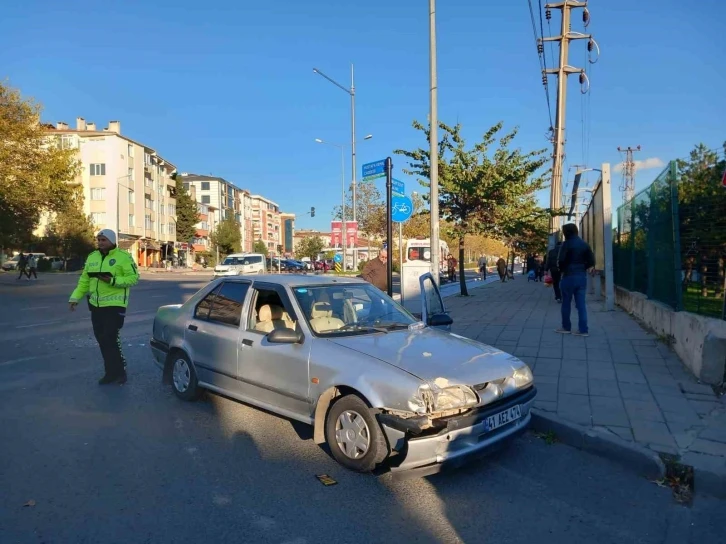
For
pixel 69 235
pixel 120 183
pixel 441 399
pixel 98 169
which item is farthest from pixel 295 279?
pixel 98 169

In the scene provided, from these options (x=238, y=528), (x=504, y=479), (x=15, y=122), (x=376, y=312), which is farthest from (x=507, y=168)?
(x=15, y=122)

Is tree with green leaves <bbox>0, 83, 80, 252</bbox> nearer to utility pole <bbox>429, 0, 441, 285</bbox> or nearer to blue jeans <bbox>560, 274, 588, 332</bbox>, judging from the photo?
utility pole <bbox>429, 0, 441, 285</bbox>

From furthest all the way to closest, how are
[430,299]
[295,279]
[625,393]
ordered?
[430,299]
[625,393]
[295,279]

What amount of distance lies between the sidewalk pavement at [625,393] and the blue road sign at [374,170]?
326cm

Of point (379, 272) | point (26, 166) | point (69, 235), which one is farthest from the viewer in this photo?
point (69, 235)

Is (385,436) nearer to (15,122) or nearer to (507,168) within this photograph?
(507,168)

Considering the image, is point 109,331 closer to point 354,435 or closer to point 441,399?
point 354,435

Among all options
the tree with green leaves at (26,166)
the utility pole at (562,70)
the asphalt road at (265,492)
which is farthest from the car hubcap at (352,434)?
the tree with green leaves at (26,166)

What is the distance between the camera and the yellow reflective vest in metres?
6.61

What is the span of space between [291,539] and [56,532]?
1375 mm

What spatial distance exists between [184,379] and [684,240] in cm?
647

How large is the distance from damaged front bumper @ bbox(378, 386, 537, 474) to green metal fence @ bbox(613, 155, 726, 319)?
405cm

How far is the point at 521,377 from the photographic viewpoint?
14.6ft

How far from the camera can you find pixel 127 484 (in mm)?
3914
